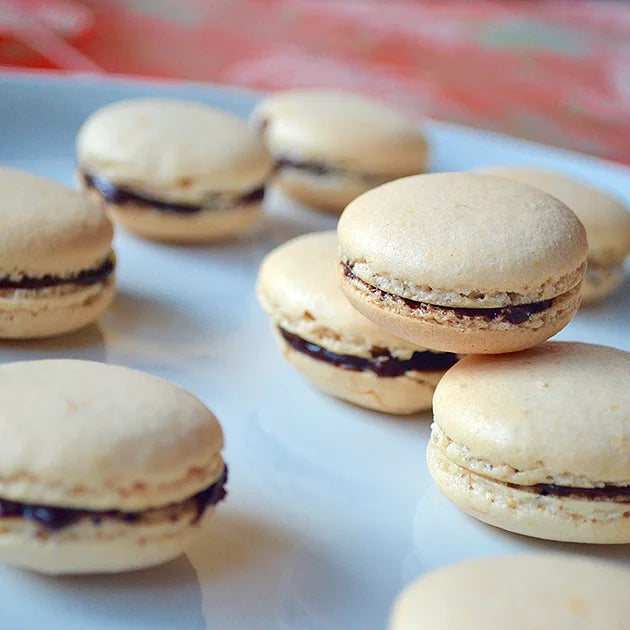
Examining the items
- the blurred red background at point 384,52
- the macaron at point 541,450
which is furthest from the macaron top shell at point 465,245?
the blurred red background at point 384,52

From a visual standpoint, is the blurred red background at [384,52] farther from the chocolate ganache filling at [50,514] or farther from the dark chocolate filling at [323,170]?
the chocolate ganache filling at [50,514]

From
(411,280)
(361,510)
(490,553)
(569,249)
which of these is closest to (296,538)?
(361,510)

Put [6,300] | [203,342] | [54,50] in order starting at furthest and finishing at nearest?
[54,50]
[203,342]
[6,300]

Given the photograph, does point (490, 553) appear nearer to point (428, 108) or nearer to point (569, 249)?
point (569, 249)

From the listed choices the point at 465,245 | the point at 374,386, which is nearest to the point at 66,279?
the point at 374,386

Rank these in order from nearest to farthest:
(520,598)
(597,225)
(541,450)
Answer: (520,598), (541,450), (597,225)

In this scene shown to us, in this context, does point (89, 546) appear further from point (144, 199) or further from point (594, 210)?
point (594, 210)
